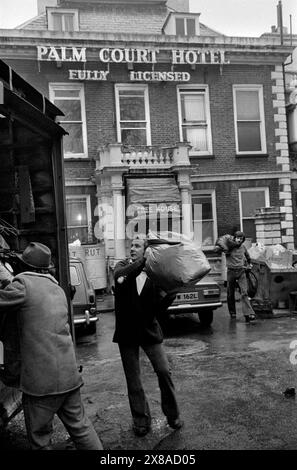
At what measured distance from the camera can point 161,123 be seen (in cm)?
1770

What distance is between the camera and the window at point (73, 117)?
17125mm

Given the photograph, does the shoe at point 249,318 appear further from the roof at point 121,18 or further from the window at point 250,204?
the roof at point 121,18

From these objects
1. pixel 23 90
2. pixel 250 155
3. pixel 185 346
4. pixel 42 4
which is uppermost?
pixel 42 4

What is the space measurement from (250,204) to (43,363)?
15.5m

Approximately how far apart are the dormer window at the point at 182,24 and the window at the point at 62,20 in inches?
144

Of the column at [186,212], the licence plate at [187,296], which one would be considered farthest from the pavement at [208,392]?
the column at [186,212]

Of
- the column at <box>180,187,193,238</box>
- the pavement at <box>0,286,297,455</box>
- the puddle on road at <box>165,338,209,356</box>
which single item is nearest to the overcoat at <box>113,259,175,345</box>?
the pavement at <box>0,286,297,455</box>

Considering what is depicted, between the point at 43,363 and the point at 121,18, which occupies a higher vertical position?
the point at 121,18

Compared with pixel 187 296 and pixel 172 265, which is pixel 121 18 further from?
pixel 172 265

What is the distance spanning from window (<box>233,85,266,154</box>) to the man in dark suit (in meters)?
→ 14.4

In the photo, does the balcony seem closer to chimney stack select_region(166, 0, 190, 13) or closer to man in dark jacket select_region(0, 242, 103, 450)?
chimney stack select_region(166, 0, 190, 13)

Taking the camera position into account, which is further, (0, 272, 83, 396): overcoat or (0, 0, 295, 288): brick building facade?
(0, 0, 295, 288): brick building facade

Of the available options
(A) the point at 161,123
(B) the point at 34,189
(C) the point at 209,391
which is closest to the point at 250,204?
(A) the point at 161,123

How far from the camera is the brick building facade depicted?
628 inches
